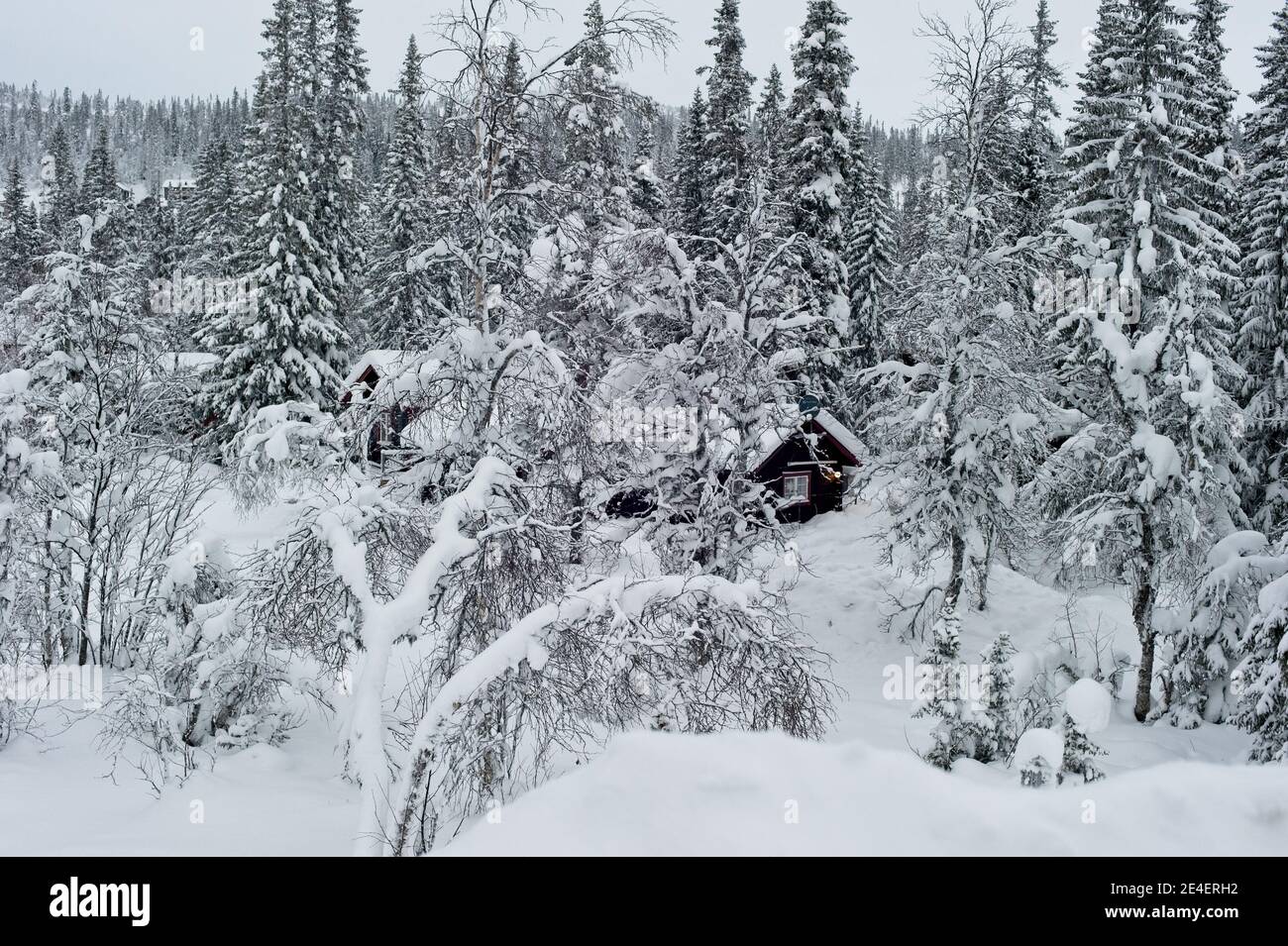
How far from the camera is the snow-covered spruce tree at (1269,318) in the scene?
1953cm

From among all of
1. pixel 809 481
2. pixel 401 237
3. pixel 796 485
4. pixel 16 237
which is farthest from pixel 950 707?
pixel 16 237

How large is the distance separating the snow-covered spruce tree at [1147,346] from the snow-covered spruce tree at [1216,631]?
2.64 ft

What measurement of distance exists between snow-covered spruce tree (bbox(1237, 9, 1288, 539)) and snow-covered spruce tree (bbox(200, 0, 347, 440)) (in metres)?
26.4

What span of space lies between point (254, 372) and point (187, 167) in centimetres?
16193

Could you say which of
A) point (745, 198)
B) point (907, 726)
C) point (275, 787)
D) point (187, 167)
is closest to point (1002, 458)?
point (907, 726)

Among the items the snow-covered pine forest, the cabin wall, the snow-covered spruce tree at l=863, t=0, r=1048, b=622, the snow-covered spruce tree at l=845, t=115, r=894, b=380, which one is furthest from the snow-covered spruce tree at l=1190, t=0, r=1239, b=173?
the cabin wall

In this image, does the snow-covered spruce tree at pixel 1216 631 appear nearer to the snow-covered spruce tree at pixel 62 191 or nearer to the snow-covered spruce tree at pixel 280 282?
the snow-covered spruce tree at pixel 280 282

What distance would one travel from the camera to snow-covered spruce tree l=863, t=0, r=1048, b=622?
17.3 metres

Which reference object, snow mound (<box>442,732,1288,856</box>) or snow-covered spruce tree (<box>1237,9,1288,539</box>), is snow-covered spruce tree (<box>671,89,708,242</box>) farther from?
snow mound (<box>442,732,1288,856</box>)

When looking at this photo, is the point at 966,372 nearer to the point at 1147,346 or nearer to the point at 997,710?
the point at 1147,346

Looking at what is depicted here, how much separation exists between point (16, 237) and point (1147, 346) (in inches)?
2880

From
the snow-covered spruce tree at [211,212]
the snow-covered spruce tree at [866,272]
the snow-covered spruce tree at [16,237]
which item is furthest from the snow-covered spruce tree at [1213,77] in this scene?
the snow-covered spruce tree at [16,237]

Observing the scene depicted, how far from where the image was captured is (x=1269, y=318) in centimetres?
1978

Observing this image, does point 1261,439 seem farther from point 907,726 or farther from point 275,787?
point 275,787
